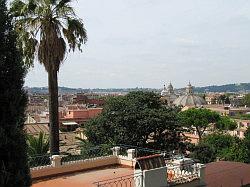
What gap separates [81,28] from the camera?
688 inches

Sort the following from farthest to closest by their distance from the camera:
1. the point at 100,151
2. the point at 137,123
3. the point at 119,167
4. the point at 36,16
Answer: the point at 137,123 < the point at 100,151 < the point at 36,16 < the point at 119,167

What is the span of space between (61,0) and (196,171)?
874 centimetres

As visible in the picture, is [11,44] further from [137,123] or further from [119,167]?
[137,123]

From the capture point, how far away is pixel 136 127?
28359 mm

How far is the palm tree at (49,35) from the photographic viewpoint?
1650cm

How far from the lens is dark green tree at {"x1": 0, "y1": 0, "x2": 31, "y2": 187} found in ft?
24.7

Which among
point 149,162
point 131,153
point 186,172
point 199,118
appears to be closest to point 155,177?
point 149,162

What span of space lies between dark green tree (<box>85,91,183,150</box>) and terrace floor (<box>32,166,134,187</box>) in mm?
12925

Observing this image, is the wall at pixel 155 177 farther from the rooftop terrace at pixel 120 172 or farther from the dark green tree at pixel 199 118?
the dark green tree at pixel 199 118

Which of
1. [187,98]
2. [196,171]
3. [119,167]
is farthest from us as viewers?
[187,98]

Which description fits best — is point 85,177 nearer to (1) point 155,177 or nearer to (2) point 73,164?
(2) point 73,164

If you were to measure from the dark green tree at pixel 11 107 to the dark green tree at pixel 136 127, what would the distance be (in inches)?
792

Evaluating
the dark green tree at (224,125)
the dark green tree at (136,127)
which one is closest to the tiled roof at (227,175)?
the dark green tree at (136,127)

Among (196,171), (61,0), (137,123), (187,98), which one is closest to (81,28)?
(61,0)
